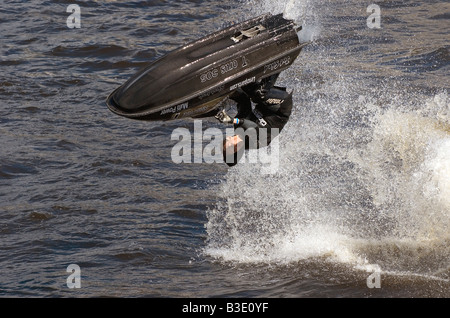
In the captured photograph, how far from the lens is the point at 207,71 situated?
689cm

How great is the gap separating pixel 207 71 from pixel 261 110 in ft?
2.32

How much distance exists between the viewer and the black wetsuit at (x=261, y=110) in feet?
23.7

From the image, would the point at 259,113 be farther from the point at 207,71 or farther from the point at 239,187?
the point at 239,187

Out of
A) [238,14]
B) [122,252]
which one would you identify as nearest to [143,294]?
[122,252]

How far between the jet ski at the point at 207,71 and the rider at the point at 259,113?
0.14m

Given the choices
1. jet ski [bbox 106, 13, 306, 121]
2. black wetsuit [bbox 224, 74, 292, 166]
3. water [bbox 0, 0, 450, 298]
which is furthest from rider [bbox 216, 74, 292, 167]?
water [bbox 0, 0, 450, 298]

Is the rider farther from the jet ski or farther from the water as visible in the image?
the water

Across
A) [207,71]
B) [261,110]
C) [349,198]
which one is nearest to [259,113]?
[261,110]

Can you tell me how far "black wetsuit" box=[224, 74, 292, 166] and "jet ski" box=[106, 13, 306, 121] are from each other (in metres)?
0.16

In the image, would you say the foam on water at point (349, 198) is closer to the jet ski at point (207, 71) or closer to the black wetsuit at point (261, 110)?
the jet ski at point (207, 71)

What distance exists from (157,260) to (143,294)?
2.30 ft

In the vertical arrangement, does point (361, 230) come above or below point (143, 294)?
above
